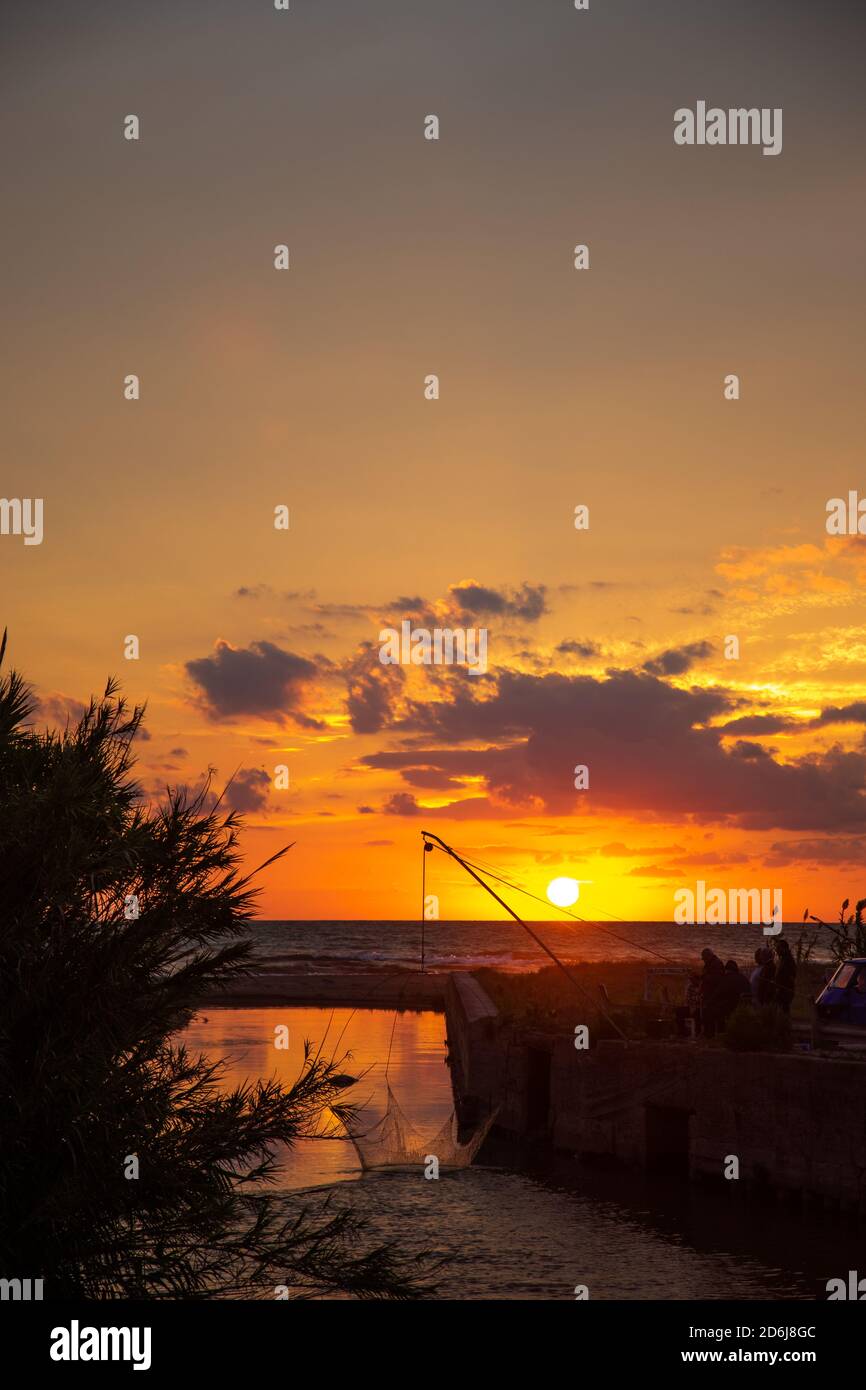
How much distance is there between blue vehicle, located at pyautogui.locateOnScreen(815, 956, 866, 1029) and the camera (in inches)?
960

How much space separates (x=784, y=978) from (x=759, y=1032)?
9.74ft

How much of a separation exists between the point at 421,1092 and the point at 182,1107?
34.1m

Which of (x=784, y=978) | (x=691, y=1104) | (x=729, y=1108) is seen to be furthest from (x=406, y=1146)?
(x=784, y=978)

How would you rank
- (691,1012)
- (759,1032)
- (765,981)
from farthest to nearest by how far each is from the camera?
(691,1012) < (765,981) < (759,1032)

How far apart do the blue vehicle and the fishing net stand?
33.9 ft

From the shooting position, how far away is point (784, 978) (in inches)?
1089

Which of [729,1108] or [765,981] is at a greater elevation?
[765,981]

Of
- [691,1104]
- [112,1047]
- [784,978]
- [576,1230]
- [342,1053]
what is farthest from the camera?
[342,1053]

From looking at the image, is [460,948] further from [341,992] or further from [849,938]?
[849,938]

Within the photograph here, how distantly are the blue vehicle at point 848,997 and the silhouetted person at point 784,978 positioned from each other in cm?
222

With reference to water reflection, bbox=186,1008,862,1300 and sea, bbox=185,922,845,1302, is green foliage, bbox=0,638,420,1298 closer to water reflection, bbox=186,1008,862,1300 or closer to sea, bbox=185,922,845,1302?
sea, bbox=185,922,845,1302

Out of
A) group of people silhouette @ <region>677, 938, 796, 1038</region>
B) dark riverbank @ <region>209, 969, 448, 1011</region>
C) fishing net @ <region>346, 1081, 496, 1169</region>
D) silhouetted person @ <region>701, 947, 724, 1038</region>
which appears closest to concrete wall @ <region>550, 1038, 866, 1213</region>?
silhouetted person @ <region>701, 947, 724, 1038</region>

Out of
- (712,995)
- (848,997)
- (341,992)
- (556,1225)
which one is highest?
(848,997)
